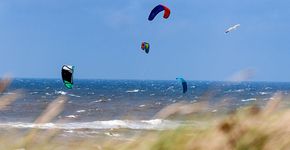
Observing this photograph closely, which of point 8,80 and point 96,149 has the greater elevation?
point 8,80

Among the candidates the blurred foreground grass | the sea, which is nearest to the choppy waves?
the sea

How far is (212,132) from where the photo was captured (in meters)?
3.28

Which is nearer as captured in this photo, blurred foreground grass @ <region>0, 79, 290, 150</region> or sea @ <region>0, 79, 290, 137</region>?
blurred foreground grass @ <region>0, 79, 290, 150</region>

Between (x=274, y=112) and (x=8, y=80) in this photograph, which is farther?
(x=274, y=112)

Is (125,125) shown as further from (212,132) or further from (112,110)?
(112,110)

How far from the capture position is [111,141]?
4.06 meters

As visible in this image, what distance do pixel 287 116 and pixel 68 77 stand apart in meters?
6.63

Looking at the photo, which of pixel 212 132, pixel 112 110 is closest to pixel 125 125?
pixel 212 132

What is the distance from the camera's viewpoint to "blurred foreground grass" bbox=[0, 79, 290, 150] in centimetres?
320

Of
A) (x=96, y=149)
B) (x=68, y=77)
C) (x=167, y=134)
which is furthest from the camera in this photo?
(x=68, y=77)

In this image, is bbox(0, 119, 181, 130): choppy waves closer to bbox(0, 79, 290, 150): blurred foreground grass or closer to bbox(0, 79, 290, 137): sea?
bbox(0, 79, 290, 137): sea

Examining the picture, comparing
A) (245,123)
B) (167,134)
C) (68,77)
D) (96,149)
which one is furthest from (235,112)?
A: (68,77)

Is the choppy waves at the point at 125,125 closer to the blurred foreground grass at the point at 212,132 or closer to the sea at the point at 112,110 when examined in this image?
the sea at the point at 112,110

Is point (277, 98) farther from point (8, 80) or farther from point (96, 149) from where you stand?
point (8, 80)
